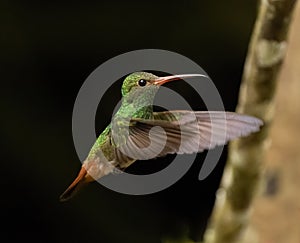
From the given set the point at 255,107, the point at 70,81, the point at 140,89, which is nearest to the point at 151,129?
the point at 140,89

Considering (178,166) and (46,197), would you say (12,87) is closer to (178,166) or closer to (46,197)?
(46,197)

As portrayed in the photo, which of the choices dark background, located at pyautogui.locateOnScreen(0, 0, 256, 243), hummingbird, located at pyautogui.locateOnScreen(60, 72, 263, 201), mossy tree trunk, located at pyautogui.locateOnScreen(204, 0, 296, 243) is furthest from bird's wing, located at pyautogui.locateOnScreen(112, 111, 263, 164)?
dark background, located at pyautogui.locateOnScreen(0, 0, 256, 243)

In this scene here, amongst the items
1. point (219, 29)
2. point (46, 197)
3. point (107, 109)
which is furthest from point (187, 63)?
point (46, 197)

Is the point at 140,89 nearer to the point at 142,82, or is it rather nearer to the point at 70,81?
the point at 142,82

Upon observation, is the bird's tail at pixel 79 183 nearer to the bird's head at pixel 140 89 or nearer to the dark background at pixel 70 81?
the bird's head at pixel 140 89

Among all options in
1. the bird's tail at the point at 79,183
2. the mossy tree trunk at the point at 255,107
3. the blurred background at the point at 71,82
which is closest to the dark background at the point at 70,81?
the blurred background at the point at 71,82

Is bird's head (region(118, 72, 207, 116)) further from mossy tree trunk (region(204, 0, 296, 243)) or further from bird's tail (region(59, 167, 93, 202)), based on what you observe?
mossy tree trunk (region(204, 0, 296, 243))
